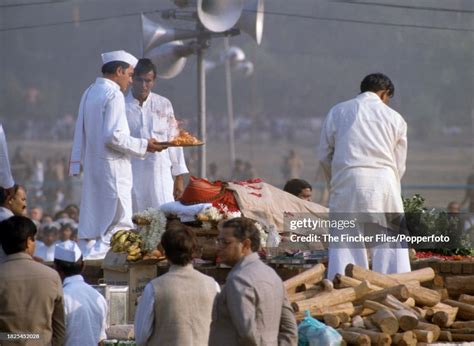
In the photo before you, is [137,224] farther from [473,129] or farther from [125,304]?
[473,129]

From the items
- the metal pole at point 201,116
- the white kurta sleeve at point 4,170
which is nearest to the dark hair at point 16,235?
the white kurta sleeve at point 4,170

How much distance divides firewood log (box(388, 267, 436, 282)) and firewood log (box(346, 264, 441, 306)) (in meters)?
0.14

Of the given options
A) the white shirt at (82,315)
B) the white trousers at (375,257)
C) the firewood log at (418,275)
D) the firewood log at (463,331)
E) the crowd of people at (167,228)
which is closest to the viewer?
the crowd of people at (167,228)

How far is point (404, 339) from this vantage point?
10156 mm

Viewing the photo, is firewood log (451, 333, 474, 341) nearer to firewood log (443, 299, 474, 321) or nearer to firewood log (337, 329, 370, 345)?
firewood log (443, 299, 474, 321)

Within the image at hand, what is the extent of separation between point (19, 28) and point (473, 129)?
15.0 m

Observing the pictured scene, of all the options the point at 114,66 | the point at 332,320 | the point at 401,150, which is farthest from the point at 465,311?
the point at 114,66

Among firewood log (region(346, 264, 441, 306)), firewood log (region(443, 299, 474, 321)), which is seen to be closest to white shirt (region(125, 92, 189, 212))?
firewood log (region(346, 264, 441, 306))

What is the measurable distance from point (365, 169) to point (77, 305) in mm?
3550

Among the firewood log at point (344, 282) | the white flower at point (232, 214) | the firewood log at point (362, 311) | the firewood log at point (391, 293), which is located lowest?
the firewood log at point (362, 311)

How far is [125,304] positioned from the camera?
11461mm

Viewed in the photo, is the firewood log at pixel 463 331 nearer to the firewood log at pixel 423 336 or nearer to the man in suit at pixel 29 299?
the firewood log at pixel 423 336

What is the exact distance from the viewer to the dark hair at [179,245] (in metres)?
8.56

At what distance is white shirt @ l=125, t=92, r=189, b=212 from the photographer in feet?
48.6
